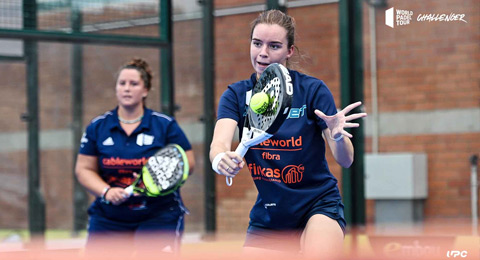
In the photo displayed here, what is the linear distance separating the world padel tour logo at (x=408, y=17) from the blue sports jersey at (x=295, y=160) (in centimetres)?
306

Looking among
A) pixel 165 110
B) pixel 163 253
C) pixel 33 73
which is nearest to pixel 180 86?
pixel 165 110

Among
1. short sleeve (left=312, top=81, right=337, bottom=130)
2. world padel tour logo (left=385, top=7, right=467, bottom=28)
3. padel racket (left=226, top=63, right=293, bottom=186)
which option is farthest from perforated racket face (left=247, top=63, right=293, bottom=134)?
world padel tour logo (left=385, top=7, right=467, bottom=28)

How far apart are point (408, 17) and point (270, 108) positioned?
11.7 feet

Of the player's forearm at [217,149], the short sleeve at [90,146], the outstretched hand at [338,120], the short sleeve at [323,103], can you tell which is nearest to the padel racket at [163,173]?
the short sleeve at [90,146]

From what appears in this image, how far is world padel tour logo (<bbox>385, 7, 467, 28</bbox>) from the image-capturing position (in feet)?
20.0

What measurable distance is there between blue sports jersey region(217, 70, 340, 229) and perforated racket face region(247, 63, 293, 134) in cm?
22

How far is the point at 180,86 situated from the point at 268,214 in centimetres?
390

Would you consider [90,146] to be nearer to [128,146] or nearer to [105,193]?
[128,146]

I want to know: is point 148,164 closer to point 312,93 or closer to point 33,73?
point 312,93

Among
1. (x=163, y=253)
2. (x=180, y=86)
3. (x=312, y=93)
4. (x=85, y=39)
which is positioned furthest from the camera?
(x=180, y=86)

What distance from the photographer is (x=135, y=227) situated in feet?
15.5

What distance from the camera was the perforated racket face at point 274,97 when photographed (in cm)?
299

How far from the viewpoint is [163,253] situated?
4547mm

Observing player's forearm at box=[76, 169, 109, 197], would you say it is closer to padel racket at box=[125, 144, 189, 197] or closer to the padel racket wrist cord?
the padel racket wrist cord
